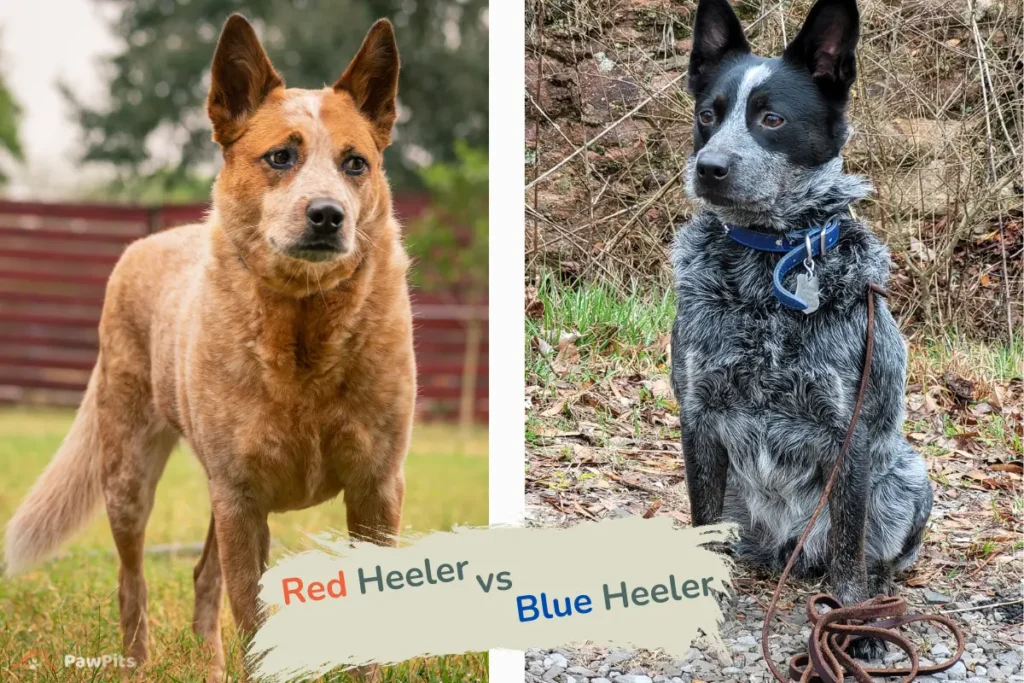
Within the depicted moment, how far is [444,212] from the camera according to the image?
31.7ft

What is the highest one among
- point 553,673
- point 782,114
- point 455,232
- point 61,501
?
point 782,114

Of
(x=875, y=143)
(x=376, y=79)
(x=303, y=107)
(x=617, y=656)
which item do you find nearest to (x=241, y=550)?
(x=617, y=656)

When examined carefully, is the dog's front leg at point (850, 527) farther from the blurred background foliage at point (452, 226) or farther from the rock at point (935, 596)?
the blurred background foliage at point (452, 226)

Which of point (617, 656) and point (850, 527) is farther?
point (617, 656)

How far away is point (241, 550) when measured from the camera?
8.74ft

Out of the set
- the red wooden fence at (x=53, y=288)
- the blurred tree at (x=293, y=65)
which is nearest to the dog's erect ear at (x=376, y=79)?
the red wooden fence at (x=53, y=288)

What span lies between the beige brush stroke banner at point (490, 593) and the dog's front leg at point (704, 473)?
4 centimetres

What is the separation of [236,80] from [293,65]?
10.4 m

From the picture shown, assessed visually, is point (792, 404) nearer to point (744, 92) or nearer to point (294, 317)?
point (744, 92)

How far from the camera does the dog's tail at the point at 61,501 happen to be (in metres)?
3.46

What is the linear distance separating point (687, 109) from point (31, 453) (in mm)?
6431

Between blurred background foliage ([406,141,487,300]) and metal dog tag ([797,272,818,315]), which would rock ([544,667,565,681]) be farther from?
Answer: blurred background foliage ([406,141,487,300])

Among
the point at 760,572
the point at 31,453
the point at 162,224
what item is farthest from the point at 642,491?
the point at 162,224

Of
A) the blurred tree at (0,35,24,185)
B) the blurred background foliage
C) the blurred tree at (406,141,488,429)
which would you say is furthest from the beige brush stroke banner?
the blurred tree at (0,35,24,185)
